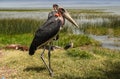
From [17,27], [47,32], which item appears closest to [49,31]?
[47,32]

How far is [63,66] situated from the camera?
11.1 meters

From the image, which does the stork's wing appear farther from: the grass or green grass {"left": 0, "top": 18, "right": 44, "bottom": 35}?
green grass {"left": 0, "top": 18, "right": 44, "bottom": 35}

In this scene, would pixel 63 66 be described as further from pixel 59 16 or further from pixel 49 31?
pixel 59 16

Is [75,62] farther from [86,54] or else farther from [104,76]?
[104,76]

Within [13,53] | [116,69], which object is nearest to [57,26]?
[116,69]

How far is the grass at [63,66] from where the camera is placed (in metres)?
10.3

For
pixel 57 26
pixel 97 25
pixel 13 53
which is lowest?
pixel 97 25

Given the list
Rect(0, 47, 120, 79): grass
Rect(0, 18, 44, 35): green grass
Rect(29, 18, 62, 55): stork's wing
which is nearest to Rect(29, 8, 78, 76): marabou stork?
Rect(29, 18, 62, 55): stork's wing

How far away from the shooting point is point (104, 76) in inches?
401

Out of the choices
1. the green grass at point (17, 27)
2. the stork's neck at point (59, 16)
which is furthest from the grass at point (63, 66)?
the green grass at point (17, 27)

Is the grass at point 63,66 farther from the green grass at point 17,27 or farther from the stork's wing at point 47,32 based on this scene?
the green grass at point 17,27

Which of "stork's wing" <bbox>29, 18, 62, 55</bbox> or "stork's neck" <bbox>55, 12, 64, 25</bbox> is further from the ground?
"stork's neck" <bbox>55, 12, 64, 25</bbox>

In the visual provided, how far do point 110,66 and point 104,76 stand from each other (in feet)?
3.93

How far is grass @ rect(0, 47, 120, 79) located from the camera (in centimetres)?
1028
